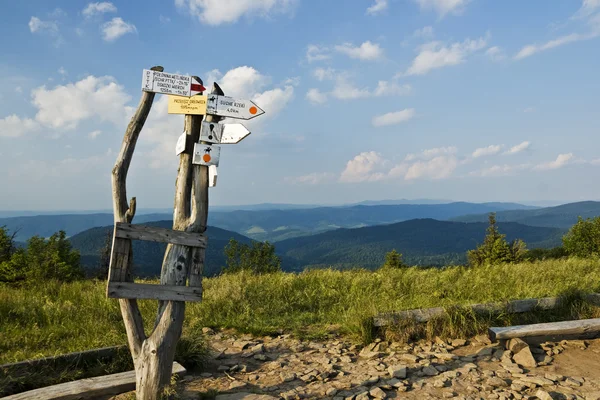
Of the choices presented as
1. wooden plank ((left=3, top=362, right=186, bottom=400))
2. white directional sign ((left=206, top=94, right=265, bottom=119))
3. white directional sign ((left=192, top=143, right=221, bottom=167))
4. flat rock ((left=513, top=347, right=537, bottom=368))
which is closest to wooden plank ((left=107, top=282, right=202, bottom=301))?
wooden plank ((left=3, top=362, right=186, bottom=400))

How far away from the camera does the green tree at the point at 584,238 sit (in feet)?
94.5

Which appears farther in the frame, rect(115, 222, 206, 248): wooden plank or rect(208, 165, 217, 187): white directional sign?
rect(208, 165, 217, 187): white directional sign

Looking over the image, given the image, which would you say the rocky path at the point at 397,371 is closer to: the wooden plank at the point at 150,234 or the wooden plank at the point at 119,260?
the wooden plank at the point at 119,260

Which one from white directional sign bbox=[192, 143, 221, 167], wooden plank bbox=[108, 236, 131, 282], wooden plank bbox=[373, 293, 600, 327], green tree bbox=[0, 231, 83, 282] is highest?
white directional sign bbox=[192, 143, 221, 167]

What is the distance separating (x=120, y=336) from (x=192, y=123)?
363cm

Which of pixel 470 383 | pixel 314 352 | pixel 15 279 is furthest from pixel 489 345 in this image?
pixel 15 279

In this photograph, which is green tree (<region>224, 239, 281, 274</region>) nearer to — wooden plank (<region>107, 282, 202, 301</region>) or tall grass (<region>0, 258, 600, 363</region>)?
tall grass (<region>0, 258, 600, 363</region>)

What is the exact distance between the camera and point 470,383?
15.5ft

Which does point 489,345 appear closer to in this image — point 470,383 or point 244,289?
point 470,383

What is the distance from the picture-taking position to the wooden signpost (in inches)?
167

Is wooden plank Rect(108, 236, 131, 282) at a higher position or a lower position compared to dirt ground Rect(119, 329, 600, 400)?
higher

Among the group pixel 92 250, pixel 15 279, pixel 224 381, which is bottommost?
pixel 92 250

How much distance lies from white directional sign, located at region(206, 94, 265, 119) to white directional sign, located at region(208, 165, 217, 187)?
2.12 feet

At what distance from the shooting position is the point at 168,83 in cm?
453
